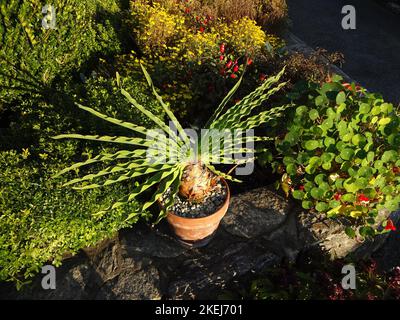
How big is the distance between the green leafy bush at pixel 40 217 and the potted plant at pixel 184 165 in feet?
0.60

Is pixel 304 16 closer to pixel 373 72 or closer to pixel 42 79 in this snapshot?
pixel 373 72

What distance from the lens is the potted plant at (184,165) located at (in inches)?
104

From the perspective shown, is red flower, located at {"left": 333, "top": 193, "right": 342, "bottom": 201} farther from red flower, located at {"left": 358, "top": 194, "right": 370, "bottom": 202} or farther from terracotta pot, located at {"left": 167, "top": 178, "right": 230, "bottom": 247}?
terracotta pot, located at {"left": 167, "top": 178, "right": 230, "bottom": 247}

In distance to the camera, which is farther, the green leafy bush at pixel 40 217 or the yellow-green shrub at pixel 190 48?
the yellow-green shrub at pixel 190 48

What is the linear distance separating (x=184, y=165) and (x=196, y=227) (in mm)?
527

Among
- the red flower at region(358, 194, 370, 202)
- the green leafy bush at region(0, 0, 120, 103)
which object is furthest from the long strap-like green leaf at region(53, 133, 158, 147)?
the red flower at region(358, 194, 370, 202)

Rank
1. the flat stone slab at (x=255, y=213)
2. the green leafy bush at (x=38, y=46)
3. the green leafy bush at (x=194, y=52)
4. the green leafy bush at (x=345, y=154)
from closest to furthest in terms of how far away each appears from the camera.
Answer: the green leafy bush at (x=345, y=154)
the flat stone slab at (x=255, y=213)
the green leafy bush at (x=38, y=46)
the green leafy bush at (x=194, y=52)

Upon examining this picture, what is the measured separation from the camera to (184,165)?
2.85 m

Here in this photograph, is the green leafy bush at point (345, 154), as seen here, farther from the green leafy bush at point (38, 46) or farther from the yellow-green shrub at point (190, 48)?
the green leafy bush at point (38, 46)

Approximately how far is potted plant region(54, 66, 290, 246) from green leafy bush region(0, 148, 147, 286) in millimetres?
183

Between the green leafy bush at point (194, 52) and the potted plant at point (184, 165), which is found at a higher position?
the green leafy bush at point (194, 52)

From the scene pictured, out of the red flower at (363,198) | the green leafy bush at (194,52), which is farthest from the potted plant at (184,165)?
the green leafy bush at (194,52)

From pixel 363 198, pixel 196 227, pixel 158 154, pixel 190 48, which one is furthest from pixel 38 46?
pixel 363 198
